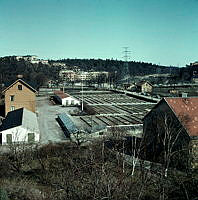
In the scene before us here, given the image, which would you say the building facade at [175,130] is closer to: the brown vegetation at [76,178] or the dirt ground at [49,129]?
the brown vegetation at [76,178]

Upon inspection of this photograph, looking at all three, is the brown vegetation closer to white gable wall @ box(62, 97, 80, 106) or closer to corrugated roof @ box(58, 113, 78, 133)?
corrugated roof @ box(58, 113, 78, 133)

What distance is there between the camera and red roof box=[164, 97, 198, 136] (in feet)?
37.8

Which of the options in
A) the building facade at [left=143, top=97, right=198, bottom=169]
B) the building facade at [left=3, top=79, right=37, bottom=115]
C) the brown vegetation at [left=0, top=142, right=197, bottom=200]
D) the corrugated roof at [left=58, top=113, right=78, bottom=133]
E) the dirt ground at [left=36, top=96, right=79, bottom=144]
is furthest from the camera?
the building facade at [left=3, top=79, right=37, bottom=115]

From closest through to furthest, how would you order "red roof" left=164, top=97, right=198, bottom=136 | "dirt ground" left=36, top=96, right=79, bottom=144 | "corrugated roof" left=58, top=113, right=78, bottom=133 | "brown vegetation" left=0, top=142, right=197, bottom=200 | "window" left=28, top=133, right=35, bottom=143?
"brown vegetation" left=0, top=142, right=197, bottom=200 < "red roof" left=164, top=97, right=198, bottom=136 < "window" left=28, top=133, right=35, bottom=143 < "dirt ground" left=36, top=96, right=79, bottom=144 < "corrugated roof" left=58, top=113, right=78, bottom=133

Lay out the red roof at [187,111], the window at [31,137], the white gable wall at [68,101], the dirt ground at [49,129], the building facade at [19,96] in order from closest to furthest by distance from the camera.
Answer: the red roof at [187,111], the window at [31,137], the dirt ground at [49,129], the building facade at [19,96], the white gable wall at [68,101]

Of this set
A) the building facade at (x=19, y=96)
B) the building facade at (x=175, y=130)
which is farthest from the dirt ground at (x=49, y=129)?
the building facade at (x=175, y=130)

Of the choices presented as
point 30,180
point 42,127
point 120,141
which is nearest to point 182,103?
point 120,141

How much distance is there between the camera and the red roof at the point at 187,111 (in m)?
11.5

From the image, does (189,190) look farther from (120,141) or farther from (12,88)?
A: (12,88)

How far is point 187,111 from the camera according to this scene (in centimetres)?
1241

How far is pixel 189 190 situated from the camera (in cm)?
815

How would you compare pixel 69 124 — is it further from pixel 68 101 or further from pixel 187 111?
pixel 68 101

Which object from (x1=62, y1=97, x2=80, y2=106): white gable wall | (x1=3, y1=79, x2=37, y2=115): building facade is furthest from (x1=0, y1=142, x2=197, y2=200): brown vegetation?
(x1=62, y1=97, x2=80, y2=106): white gable wall

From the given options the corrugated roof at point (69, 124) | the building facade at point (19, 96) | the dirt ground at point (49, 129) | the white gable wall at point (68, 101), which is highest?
the building facade at point (19, 96)
